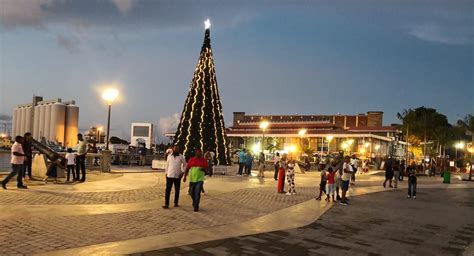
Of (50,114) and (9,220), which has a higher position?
(50,114)

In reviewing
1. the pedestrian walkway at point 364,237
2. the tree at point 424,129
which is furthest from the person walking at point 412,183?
the tree at point 424,129

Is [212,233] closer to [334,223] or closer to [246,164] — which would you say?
[334,223]

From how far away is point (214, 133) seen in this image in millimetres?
27094

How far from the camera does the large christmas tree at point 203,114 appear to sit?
26.4 m

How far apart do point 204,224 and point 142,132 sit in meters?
49.6

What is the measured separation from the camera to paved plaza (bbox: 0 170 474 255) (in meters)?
7.52

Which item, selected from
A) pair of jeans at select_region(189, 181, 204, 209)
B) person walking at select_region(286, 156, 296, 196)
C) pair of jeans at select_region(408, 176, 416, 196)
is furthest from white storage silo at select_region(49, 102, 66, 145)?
pair of jeans at select_region(408, 176, 416, 196)

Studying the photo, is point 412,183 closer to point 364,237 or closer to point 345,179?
point 345,179

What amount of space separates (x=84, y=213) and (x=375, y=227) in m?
6.65

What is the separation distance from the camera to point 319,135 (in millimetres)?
55688

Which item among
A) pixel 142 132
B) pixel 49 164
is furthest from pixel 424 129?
pixel 49 164

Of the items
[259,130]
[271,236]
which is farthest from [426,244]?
[259,130]

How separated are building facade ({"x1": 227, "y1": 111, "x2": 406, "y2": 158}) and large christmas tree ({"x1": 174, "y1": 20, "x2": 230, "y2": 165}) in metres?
23.6

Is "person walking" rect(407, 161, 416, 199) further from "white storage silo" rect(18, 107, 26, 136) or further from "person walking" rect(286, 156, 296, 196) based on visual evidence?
"white storage silo" rect(18, 107, 26, 136)
